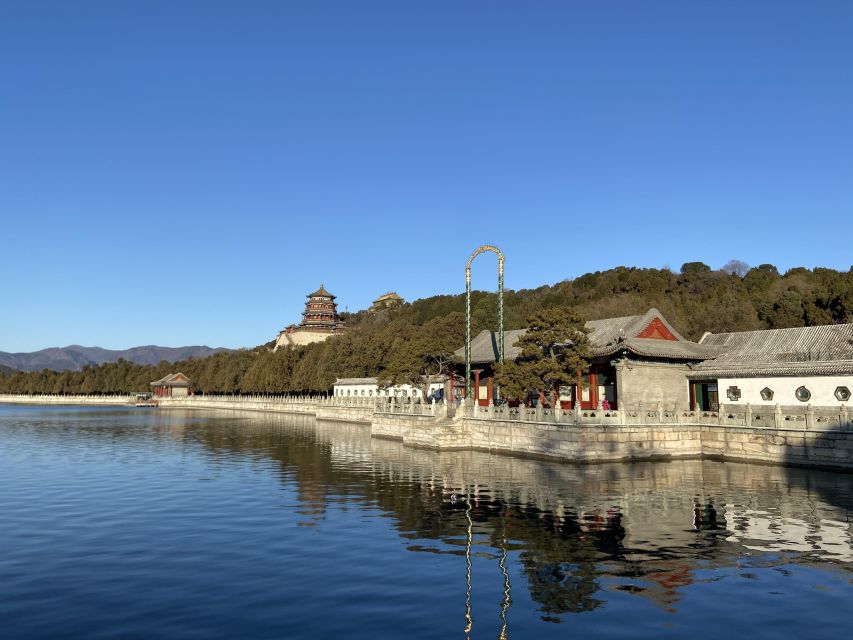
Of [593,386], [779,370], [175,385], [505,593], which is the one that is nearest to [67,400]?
[175,385]

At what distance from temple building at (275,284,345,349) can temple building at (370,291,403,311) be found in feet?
116

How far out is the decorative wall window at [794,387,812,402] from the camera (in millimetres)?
36094

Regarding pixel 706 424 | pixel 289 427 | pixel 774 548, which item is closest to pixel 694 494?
pixel 774 548

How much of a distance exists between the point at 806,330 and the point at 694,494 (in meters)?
22.7

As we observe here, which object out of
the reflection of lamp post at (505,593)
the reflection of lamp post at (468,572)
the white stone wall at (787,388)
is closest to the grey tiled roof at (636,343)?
the white stone wall at (787,388)

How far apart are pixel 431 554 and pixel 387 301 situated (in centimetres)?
17990

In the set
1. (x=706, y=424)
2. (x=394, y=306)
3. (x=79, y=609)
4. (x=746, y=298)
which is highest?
(x=394, y=306)

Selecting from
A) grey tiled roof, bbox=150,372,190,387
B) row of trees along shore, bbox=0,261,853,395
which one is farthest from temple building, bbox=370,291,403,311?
grey tiled roof, bbox=150,372,190,387

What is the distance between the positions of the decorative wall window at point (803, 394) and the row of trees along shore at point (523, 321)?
494 inches

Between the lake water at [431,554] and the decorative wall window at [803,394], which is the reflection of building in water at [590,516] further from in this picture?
the decorative wall window at [803,394]

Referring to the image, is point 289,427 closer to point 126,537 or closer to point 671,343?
point 671,343

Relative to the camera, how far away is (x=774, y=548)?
53.5ft

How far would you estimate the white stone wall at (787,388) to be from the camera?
1379 inches

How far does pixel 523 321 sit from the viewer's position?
9462 centimetres
